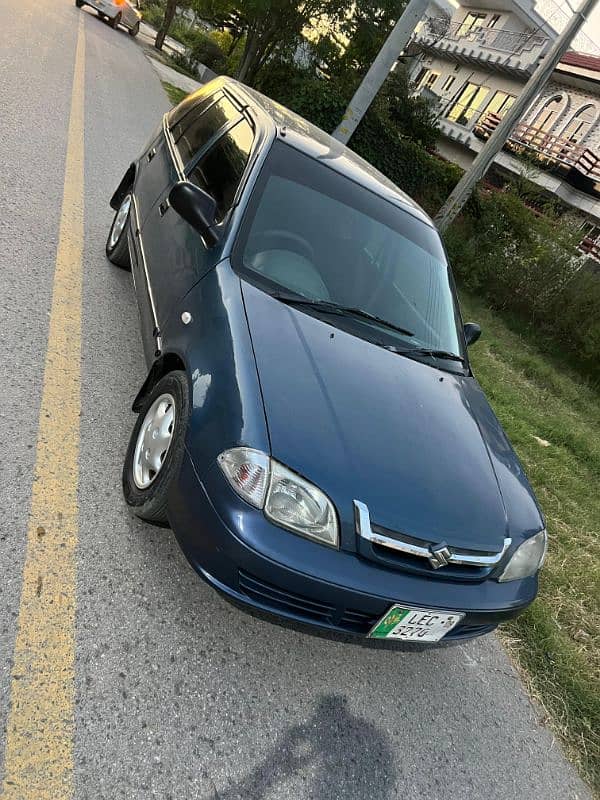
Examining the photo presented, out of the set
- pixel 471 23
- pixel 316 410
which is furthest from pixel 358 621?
pixel 471 23

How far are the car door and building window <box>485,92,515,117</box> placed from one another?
2850cm

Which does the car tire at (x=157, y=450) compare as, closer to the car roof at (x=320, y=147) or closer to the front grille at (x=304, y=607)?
the front grille at (x=304, y=607)

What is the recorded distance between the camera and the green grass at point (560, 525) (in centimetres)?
273

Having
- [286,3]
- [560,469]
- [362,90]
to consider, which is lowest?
[560,469]

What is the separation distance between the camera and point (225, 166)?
3.01m

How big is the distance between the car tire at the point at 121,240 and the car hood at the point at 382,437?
2070mm

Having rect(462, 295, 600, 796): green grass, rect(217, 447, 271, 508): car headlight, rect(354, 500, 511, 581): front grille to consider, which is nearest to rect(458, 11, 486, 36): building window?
rect(462, 295, 600, 796): green grass

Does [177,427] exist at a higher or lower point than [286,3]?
lower

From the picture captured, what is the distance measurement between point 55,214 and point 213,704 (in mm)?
4135

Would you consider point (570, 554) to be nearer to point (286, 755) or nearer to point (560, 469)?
point (560, 469)

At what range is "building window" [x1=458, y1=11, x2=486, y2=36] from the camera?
3067 cm

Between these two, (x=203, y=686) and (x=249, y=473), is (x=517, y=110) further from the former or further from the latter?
(x=203, y=686)

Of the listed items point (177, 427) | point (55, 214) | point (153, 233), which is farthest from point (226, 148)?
point (55, 214)

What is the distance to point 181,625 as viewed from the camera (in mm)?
2070
